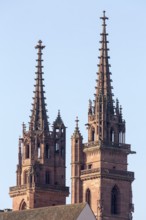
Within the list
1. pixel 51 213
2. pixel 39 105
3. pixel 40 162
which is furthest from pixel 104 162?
pixel 51 213

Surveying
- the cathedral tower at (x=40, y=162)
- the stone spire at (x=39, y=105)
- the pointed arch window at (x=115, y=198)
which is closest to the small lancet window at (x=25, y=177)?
the cathedral tower at (x=40, y=162)

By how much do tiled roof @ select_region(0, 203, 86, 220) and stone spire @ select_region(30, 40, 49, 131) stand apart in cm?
2019

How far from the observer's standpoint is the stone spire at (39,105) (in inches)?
6201

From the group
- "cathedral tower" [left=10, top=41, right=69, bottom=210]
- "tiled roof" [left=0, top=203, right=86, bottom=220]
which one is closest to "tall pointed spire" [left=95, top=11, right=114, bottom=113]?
"cathedral tower" [left=10, top=41, right=69, bottom=210]

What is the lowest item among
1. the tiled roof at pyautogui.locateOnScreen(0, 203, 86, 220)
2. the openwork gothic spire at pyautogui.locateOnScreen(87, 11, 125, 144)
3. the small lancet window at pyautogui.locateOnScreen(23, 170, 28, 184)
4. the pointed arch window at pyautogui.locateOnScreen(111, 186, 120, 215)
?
the tiled roof at pyautogui.locateOnScreen(0, 203, 86, 220)

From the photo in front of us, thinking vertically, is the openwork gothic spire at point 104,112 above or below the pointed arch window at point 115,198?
above

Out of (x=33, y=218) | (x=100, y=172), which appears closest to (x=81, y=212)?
(x=33, y=218)

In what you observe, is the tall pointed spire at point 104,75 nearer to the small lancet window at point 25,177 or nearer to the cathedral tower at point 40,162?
the cathedral tower at point 40,162

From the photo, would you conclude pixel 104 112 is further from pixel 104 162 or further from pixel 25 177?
pixel 25 177

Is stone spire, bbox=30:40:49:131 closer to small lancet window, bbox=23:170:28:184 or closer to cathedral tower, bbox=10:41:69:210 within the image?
→ cathedral tower, bbox=10:41:69:210

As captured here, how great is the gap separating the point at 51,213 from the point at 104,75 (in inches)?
994

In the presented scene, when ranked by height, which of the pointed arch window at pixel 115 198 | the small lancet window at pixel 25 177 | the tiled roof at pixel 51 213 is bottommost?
the tiled roof at pixel 51 213

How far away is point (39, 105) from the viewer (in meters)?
158

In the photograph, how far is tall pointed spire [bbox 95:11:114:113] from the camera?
154 meters
